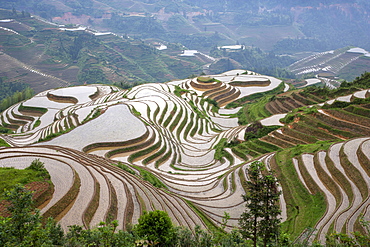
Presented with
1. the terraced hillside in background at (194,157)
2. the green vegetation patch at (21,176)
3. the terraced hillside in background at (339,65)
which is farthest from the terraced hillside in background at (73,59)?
the green vegetation patch at (21,176)

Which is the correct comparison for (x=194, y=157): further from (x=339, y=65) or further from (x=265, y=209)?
(x=339, y=65)

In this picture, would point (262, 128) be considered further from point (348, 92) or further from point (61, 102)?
point (61, 102)

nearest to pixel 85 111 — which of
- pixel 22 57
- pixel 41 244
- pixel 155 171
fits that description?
pixel 155 171

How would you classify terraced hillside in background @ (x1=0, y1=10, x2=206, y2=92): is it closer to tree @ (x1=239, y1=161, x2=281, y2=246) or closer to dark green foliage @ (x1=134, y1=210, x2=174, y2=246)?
dark green foliage @ (x1=134, y1=210, x2=174, y2=246)

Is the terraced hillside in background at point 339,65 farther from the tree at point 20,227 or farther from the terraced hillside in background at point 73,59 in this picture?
the tree at point 20,227

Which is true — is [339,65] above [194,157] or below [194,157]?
above

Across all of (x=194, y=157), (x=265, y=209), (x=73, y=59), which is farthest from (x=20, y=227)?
(x=73, y=59)

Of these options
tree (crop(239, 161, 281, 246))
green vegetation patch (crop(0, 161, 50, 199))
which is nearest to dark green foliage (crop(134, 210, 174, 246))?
tree (crop(239, 161, 281, 246))
